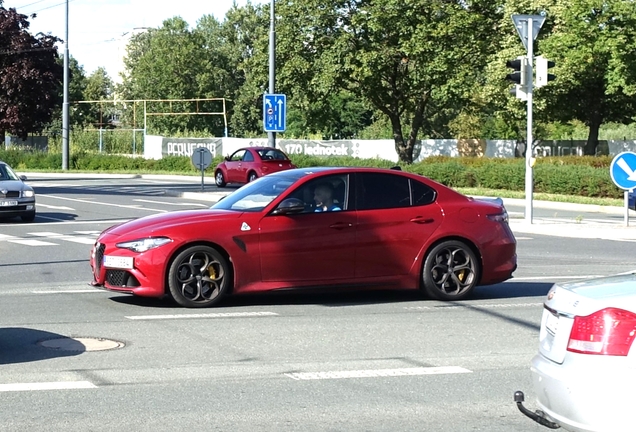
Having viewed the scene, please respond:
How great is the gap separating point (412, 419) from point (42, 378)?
2.78 meters

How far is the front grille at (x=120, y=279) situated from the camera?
11352mm

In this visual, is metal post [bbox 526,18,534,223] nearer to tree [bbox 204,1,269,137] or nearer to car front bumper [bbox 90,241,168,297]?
car front bumper [bbox 90,241,168,297]

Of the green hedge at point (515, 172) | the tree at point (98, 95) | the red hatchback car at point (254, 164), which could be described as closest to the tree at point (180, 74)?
the tree at point (98, 95)

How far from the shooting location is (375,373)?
27.0 feet

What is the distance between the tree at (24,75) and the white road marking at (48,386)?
192 feet

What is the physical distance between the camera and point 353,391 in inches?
299

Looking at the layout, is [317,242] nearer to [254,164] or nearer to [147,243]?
[147,243]

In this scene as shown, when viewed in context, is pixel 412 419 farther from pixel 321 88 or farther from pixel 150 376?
pixel 321 88

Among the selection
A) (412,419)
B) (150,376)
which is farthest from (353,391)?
(150,376)

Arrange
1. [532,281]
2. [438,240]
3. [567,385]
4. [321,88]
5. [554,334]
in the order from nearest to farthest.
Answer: [567,385]
[554,334]
[438,240]
[532,281]
[321,88]

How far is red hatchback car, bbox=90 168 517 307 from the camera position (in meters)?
11.3

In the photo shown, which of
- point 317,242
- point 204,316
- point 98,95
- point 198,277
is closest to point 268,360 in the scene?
point 204,316

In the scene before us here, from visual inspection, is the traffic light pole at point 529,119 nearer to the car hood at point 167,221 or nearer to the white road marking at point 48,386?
the car hood at point 167,221

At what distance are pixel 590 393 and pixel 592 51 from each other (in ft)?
145
